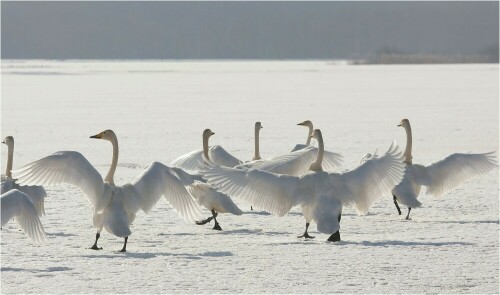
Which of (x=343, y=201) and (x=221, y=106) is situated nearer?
(x=343, y=201)

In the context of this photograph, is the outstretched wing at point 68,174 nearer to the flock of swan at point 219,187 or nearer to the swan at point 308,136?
the flock of swan at point 219,187

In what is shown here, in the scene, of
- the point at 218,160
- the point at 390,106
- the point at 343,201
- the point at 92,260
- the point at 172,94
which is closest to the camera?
the point at 92,260

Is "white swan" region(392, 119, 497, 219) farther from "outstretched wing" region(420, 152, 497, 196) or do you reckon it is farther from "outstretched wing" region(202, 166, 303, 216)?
"outstretched wing" region(202, 166, 303, 216)

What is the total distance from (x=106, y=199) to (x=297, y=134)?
9.81 meters

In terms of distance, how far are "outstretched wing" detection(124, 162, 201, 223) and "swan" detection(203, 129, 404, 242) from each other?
240 mm

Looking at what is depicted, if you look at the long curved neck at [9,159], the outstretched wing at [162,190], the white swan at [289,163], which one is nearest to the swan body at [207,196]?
the outstretched wing at [162,190]

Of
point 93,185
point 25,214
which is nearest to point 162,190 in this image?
point 93,185

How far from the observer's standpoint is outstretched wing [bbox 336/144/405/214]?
6.79m

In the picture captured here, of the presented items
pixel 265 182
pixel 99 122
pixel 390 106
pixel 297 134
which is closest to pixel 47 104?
pixel 99 122

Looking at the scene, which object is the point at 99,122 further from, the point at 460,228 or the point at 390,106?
the point at 460,228

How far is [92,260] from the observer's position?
5887mm

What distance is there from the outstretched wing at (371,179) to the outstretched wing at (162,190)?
1098 mm

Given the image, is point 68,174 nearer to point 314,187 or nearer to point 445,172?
point 314,187

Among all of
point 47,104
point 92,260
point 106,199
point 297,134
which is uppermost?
point 47,104
